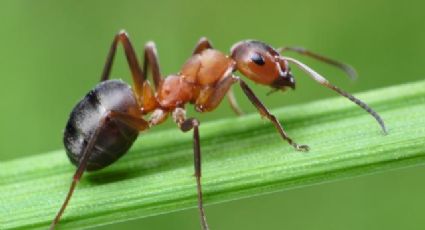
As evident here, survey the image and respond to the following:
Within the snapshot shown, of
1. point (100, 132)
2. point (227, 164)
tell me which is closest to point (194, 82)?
point (100, 132)

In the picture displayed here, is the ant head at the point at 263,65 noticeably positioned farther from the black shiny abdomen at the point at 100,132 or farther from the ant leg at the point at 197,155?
the black shiny abdomen at the point at 100,132

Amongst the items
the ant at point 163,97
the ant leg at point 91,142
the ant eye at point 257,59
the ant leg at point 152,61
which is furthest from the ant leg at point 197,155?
the ant leg at point 152,61

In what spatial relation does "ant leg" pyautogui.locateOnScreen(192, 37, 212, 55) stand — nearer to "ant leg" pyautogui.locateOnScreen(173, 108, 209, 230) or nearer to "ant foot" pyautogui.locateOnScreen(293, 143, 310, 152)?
"ant leg" pyautogui.locateOnScreen(173, 108, 209, 230)

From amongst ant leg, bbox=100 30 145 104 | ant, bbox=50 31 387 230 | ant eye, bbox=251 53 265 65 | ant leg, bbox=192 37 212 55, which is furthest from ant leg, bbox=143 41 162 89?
ant eye, bbox=251 53 265 65

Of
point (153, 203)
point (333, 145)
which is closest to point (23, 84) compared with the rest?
point (153, 203)

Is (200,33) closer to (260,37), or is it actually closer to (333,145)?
(260,37)
